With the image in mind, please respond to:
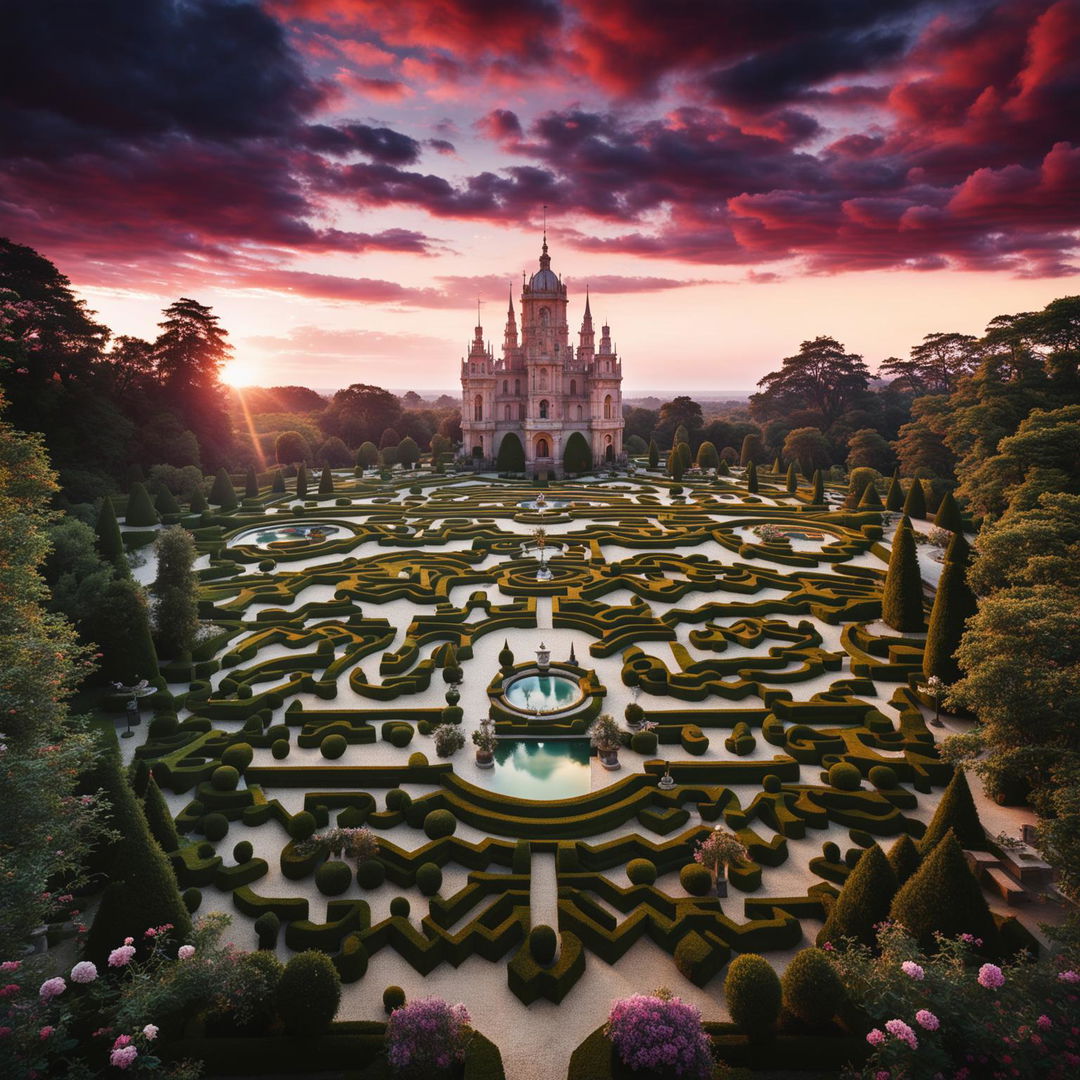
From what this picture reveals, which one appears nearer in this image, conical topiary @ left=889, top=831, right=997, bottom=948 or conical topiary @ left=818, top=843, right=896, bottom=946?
conical topiary @ left=889, top=831, right=997, bottom=948

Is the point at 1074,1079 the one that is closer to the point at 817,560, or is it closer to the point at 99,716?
the point at 99,716

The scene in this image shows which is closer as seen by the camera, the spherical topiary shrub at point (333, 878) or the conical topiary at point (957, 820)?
the conical topiary at point (957, 820)

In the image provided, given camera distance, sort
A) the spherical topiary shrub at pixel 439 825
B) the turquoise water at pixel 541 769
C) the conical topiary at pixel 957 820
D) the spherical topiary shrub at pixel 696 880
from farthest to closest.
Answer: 1. the turquoise water at pixel 541 769
2. the spherical topiary shrub at pixel 439 825
3. the spherical topiary shrub at pixel 696 880
4. the conical topiary at pixel 957 820

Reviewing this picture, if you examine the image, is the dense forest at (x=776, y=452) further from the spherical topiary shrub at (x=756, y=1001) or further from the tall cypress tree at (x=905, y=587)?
the spherical topiary shrub at (x=756, y=1001)

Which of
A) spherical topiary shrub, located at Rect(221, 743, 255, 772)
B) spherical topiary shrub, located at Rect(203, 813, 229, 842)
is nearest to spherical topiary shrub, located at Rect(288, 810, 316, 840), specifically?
spherical topiary shrub, located at Rect(203, 813, 229, 842)

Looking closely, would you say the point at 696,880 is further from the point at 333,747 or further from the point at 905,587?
the point at 905,587

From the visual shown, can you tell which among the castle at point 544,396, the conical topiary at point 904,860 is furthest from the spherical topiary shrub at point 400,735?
the castle at point 544,396

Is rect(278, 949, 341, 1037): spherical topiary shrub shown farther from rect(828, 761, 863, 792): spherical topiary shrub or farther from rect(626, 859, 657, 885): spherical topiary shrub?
rect(828, 761, 863, 792): spherical topiary shrub
